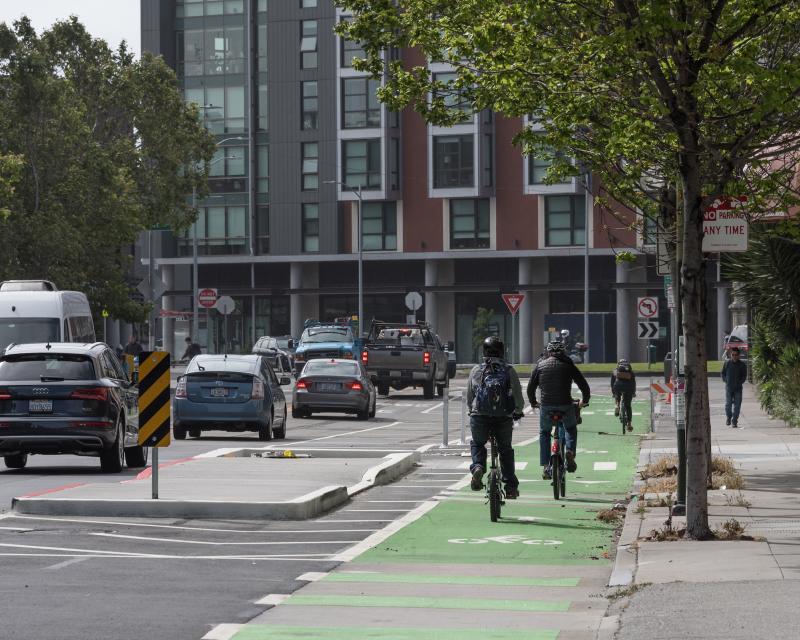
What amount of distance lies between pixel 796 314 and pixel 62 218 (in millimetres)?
24019

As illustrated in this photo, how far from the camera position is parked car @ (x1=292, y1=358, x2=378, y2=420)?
129ft

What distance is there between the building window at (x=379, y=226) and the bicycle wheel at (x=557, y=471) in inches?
2632

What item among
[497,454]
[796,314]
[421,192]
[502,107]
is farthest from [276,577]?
[421,192]

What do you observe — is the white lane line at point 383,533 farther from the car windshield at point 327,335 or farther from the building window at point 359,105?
the building window at point 359,105

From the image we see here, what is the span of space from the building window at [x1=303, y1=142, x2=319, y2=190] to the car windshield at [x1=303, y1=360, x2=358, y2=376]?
155 feet

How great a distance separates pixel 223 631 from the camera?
30.8ft

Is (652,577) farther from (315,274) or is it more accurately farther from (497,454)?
(315,274)

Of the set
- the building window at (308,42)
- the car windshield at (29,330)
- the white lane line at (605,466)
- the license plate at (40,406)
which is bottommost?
the white lane line at (605,466)

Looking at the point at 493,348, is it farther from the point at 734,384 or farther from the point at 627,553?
the point at 734,384

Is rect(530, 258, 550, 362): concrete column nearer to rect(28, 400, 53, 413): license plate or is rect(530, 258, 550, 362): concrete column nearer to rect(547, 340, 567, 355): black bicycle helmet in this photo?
rect(28, 400, 53, 413): license plate

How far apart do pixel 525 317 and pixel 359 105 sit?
13.1 metres

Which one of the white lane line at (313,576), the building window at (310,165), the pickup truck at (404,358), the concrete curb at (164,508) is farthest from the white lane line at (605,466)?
the building window at (310,165)

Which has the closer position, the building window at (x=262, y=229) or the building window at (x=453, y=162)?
the building window at (x=453, y=162)

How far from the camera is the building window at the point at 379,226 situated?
3369 inches
